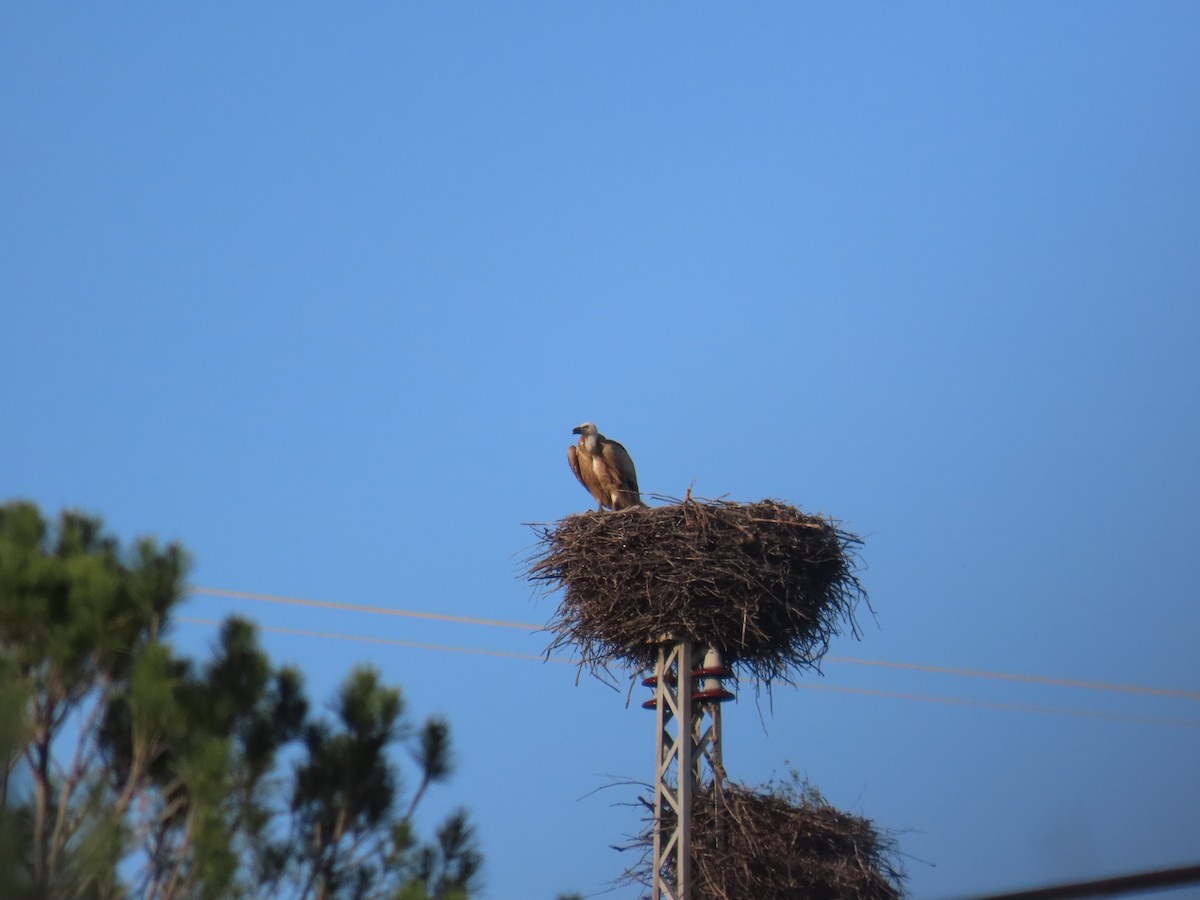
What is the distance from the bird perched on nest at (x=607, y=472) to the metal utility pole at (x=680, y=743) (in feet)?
5.86

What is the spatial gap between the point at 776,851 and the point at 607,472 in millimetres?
3452

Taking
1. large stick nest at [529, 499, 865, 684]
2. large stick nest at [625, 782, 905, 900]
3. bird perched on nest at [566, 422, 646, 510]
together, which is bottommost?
large stick nest at [625, 782, 905, 900]

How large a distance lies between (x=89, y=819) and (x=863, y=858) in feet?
33.1

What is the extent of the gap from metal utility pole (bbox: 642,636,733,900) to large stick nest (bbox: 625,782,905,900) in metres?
0.13

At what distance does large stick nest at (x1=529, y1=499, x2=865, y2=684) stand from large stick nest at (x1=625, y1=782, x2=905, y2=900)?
1182mm

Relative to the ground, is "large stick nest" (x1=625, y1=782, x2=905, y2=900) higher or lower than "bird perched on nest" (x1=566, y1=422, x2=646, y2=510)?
lower

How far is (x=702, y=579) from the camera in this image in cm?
1140

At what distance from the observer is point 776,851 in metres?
12.2

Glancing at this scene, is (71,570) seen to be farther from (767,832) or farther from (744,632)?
(767,832)

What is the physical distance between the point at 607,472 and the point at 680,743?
261cm

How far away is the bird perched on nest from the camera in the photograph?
1331cm

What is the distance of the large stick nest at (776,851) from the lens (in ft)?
39.5

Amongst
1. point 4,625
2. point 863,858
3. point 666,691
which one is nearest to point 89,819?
point 4,625

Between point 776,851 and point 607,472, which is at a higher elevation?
point 607,472
